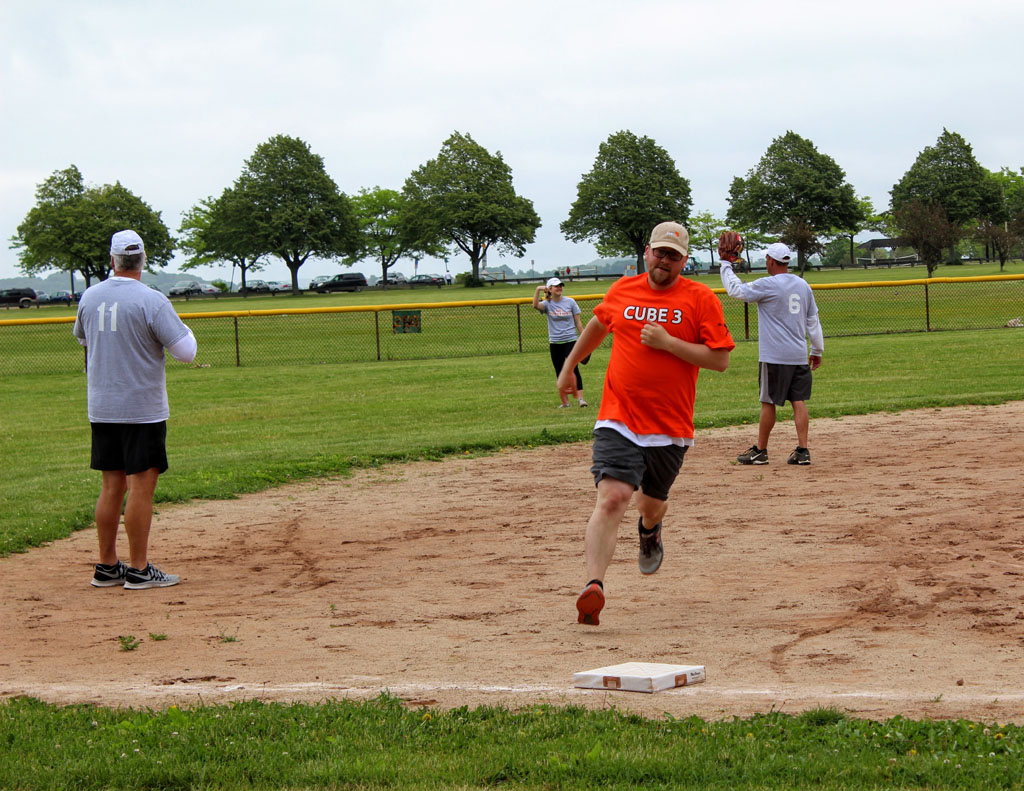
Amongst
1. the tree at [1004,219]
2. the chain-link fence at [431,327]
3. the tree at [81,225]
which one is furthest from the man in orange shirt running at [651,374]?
the tree at [81,225]

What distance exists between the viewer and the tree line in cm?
8144

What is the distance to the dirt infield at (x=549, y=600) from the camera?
195 inches

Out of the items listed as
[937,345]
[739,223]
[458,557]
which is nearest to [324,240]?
[739,223]

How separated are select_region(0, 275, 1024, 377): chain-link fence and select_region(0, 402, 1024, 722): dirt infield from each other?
18.0 meters

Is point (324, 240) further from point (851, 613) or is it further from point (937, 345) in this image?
point (851, 613)

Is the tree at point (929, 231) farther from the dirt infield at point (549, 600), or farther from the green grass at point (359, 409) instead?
the dirt infield at point (549, 600)

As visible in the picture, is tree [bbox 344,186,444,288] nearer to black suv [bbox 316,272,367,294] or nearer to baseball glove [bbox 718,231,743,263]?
black suv [bbox 316,272,367,294]

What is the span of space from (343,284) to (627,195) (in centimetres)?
2344

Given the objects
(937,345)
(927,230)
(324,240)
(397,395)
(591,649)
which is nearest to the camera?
(591,649)

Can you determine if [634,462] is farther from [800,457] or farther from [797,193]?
[797,193]

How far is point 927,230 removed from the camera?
184 feet

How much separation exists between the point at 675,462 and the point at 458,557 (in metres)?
2.20

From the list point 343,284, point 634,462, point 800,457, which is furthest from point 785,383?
point 343,284

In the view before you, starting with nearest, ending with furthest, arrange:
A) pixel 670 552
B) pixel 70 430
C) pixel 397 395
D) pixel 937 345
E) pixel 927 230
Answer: pixel 670 552 < pixel 70 430 < pixel 397 395 < pixel 937 345 < pixel 927 230
